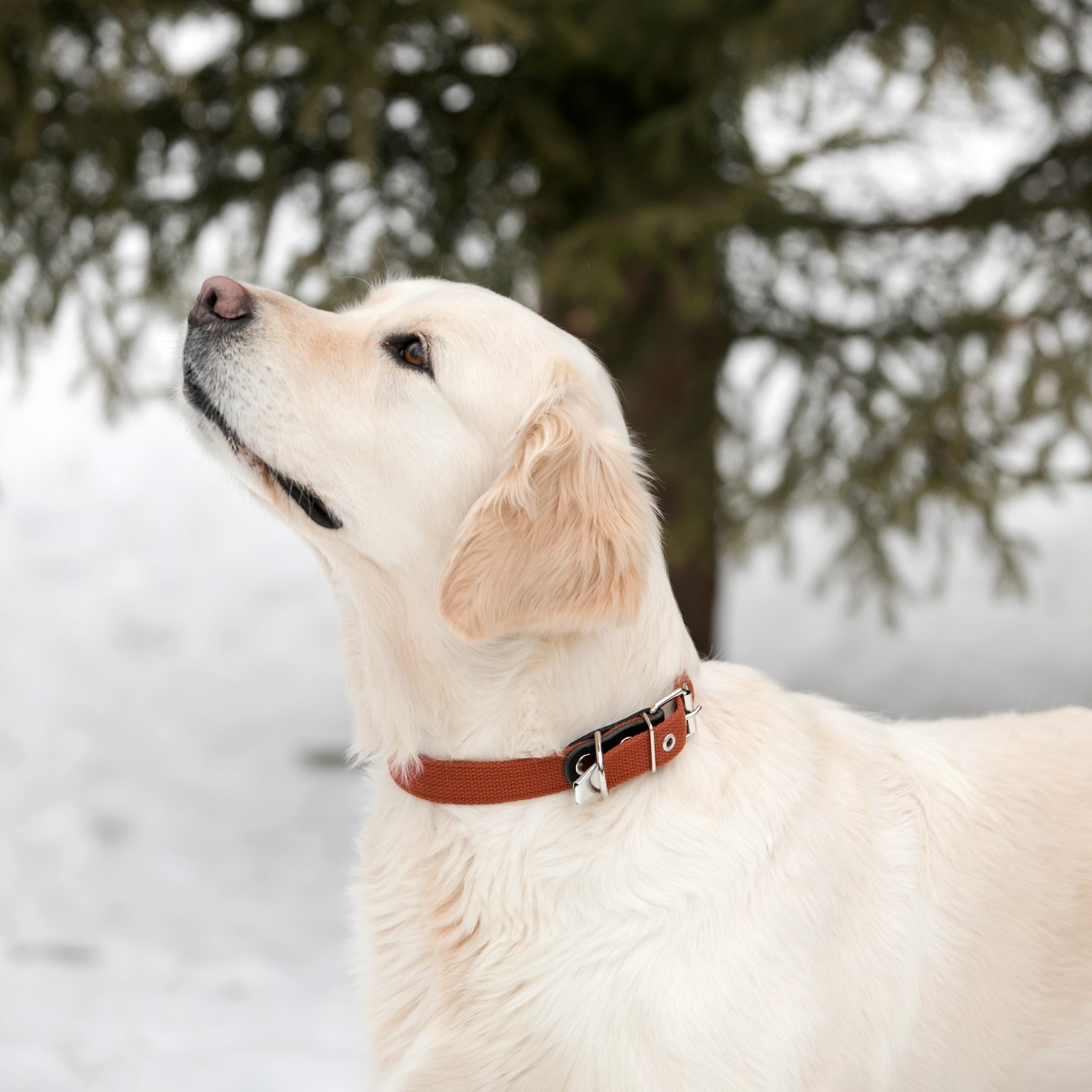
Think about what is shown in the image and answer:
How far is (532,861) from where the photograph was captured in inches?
82.0

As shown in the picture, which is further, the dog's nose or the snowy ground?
the snowy ground

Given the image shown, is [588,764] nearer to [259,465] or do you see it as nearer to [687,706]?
[687,706]

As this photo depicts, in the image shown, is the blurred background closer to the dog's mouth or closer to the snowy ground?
the snowy ground

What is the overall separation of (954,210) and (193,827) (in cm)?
444

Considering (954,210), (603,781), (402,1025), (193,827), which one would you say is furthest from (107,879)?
(954,210)

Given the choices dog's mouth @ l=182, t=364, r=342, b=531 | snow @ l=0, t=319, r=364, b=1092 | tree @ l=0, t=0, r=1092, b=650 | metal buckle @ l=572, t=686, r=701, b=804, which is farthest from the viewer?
tree @ l=0, t=0, r=1092, b=650

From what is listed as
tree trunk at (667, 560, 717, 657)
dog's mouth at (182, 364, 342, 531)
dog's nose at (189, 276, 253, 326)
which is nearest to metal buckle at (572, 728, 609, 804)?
dog's mouth at (182, 364, 342, 531)

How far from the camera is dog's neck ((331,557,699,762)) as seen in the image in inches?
84.2

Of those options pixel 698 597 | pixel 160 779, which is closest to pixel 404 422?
pixel 698 597

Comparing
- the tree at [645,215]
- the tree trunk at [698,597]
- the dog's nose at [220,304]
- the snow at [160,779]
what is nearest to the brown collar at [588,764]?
the snow at [160,779]

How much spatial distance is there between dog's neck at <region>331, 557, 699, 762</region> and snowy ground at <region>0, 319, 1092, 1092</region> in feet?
1.85

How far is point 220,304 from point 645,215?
228 centimetres

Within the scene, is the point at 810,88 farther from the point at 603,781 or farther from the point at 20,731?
the point at 20,731

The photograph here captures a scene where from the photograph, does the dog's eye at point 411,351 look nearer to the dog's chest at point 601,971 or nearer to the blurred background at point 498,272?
the dog's chest at point 601,971
